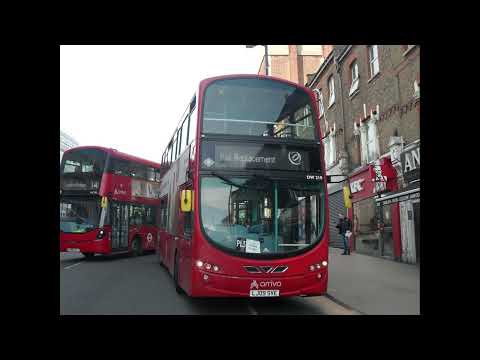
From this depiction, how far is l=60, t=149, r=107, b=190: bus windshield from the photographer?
14422 millimetres

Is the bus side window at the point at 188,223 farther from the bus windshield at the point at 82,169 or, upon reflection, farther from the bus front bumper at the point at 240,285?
the bus windshield at the point at 82,169

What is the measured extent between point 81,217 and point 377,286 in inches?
394

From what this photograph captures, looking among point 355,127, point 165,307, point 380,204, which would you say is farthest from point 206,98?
point 355,127

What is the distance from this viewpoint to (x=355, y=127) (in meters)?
18.5

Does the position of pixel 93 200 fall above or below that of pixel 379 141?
below

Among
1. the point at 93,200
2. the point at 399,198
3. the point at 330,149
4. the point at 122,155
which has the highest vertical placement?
the point at 330,149

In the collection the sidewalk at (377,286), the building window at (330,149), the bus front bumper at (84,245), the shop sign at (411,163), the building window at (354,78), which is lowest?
the sidewalk at (377,286)

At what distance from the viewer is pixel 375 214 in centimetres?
1644

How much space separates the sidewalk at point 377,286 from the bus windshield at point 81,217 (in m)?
8.15

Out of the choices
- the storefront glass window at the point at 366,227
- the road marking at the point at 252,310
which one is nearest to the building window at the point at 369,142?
the storefront glass window at the point at 366,227

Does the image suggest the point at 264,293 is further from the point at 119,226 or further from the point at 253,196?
the point at 119,226

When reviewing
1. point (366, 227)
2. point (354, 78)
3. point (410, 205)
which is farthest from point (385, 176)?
point (354, 78)

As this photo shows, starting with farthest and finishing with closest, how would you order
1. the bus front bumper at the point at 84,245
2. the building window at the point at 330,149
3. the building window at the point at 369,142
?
the building window at the point at 330,149 → the building window at the point at 369,142 → the bus front bumper at the point at 84,245

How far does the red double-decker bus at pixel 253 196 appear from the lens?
21.7ft
